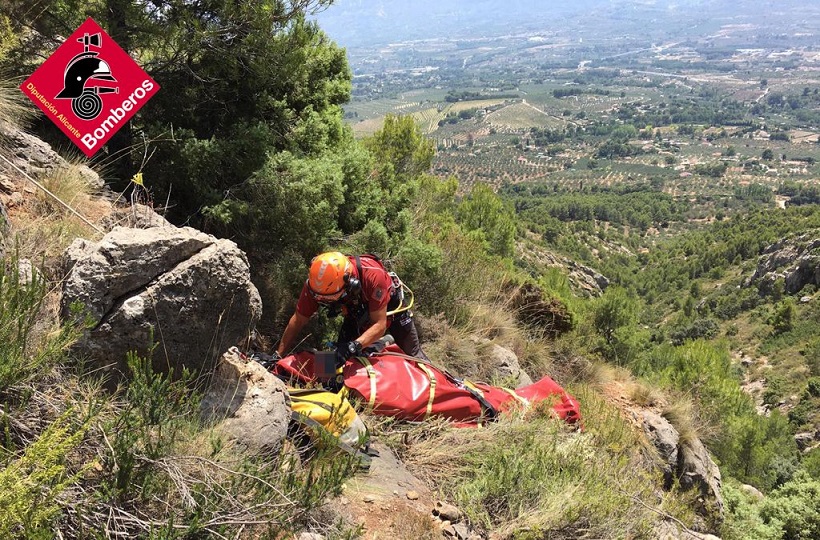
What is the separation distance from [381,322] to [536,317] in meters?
4.92

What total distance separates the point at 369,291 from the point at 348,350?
513mm

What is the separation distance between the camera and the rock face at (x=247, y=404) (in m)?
2.94

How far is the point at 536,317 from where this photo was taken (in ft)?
28.1

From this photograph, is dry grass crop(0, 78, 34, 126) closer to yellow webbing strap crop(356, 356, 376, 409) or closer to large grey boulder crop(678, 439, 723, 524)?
yellow webbing strap crop(356, 356, 376, 409)

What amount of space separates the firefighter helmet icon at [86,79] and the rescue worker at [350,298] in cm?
194

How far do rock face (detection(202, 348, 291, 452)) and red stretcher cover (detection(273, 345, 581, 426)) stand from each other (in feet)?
1.95

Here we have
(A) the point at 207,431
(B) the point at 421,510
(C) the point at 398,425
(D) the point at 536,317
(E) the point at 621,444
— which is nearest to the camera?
(A) the point at 207,431

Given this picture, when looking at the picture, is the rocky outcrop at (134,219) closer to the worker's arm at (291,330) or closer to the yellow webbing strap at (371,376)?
the worker's arm at (291,330)

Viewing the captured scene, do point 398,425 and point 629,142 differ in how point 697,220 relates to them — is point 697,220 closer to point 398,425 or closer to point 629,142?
point 629,142

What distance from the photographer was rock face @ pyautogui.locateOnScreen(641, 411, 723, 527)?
6.36 metres

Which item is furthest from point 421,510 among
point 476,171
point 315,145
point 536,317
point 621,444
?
point 476,171

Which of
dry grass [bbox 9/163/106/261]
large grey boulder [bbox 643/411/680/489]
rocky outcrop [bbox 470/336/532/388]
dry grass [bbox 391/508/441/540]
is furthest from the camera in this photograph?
rocky outcrop [bbox 470/336/532/388]

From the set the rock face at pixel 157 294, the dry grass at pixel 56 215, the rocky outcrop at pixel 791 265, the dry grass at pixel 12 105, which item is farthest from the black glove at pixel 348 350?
the rocky outcrop at pixel 791 265

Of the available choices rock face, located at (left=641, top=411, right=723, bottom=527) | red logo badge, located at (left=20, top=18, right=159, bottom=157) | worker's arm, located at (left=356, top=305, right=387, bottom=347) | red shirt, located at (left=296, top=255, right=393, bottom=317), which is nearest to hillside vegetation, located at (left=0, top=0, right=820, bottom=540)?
rock face, located at (left=641, top=411, right=723, bottom=527)
